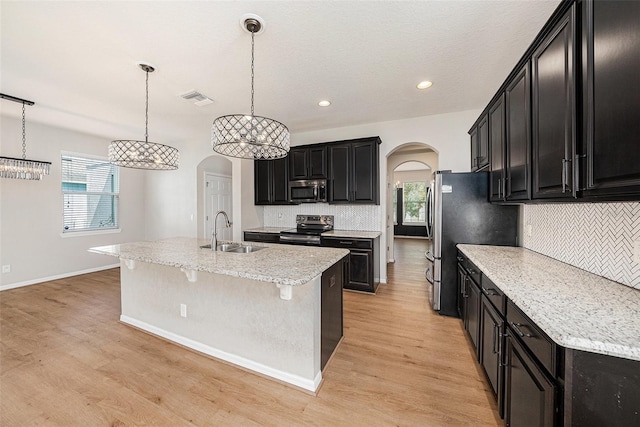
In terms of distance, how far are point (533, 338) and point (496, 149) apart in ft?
6.35

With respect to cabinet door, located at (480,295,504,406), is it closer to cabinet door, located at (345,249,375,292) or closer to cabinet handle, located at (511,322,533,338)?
cabinet handle, located at (511,322,533,338)

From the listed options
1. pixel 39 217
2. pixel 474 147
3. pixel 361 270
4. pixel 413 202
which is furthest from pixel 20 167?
pixel 413 202

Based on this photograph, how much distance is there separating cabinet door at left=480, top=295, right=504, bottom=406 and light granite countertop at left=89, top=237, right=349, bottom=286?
1.11 m

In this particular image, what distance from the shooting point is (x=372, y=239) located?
12.5 ft

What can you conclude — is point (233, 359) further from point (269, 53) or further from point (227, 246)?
point (269, 53)

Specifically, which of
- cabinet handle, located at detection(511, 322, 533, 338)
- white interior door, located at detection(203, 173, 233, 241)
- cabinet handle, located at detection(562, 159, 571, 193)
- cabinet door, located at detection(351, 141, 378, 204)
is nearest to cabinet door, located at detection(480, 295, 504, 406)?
cabinet handle, located at detection(511, 322, 533, 338)

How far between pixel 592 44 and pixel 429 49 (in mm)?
1354

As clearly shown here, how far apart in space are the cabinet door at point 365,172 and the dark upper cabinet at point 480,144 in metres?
1.33

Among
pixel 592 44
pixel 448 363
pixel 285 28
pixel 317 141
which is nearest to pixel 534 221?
pixel 448 363

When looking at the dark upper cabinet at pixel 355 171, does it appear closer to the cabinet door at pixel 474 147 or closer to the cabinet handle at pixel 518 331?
the cabinet door at pixel 474 147

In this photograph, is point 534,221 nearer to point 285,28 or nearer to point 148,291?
point 285,28

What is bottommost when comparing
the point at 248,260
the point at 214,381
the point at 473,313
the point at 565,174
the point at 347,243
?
the point at 214,381

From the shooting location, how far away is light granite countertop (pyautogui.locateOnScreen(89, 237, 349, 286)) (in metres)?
1.57

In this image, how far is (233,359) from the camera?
217 cm
